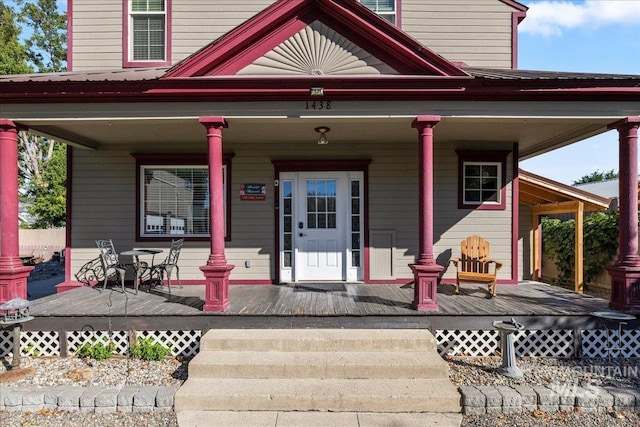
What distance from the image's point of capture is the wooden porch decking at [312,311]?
447cm

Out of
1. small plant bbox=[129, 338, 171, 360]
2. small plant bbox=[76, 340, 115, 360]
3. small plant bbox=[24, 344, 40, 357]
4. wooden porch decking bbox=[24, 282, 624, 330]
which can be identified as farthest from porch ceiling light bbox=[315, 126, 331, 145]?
small plant bbox=[24, 344, 40, 357]

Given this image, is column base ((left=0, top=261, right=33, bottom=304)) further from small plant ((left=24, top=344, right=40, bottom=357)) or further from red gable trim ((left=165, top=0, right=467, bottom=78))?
red gable trim ((left=165, top=0, right=467, bottom=78))

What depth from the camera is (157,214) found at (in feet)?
22.2

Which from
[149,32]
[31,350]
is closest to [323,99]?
[149,32]

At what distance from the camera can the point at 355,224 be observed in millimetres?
6672

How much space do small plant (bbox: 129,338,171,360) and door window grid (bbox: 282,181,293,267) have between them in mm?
2633

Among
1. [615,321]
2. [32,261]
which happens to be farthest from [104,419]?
[32,261]

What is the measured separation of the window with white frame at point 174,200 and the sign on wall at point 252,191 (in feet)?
1.57

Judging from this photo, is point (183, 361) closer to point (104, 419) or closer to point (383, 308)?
point (104, 419)

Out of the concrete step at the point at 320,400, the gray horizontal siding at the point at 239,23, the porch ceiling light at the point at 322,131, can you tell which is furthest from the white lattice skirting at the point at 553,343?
the gray horizontal siding at the point at 239,23

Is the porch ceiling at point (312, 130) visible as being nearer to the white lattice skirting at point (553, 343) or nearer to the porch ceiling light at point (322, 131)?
the porch ceiling light at point (322, 131)

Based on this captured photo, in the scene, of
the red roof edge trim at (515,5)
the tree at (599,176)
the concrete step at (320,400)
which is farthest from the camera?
the tree at (599,176)

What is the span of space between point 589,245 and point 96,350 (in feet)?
32.1

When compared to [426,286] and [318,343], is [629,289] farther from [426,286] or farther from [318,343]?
[318,343]
